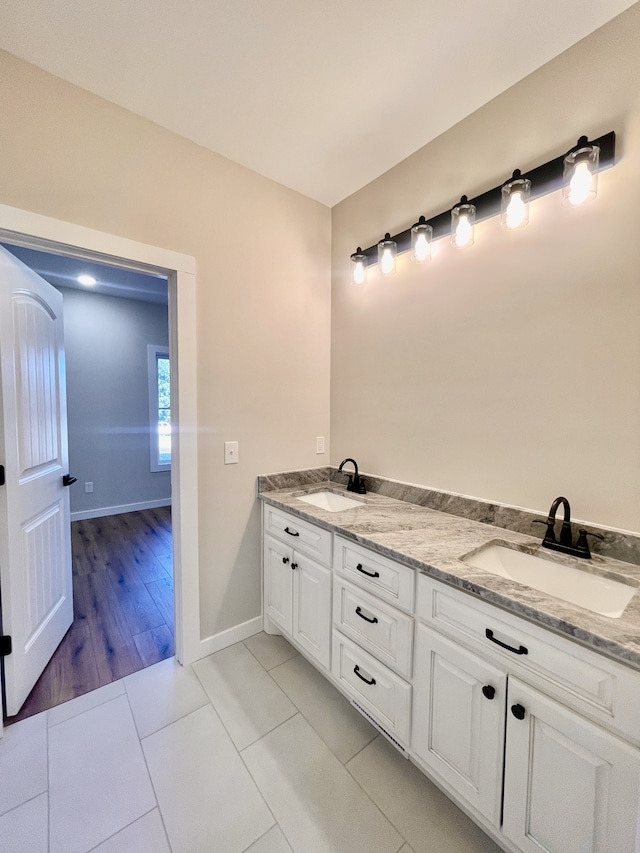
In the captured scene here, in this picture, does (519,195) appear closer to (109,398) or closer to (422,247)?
(422,247)

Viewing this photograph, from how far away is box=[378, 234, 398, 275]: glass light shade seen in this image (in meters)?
1.89

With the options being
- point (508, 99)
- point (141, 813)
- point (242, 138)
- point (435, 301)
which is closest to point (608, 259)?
point (435, 301)

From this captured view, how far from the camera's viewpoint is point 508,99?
147 cm

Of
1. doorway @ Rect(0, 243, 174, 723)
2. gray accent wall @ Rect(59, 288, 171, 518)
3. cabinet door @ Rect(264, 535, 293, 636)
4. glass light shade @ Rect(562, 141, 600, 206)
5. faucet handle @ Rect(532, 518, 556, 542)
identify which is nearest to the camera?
glass light shade @ Rect(562, 141, 600, 206)

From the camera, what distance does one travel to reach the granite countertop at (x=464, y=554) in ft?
2.69

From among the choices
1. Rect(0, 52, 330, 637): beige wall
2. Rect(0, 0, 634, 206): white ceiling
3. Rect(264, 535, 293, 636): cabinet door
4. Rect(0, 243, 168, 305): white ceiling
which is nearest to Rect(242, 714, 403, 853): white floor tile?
Rect(264, 535, 293, 636): cabinet door

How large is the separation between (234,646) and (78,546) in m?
2.26

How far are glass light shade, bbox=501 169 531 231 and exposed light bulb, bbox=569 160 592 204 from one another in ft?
0.57

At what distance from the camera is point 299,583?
1782mm

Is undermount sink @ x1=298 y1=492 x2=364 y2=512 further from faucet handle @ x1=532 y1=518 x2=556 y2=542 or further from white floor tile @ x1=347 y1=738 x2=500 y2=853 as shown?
white floor tile @ x1=347 y1=738 x2=500 y2=853

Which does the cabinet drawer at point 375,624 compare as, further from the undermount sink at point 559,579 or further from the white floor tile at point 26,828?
the white floor tile at point 26,828

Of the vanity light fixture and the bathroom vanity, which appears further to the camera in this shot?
the vanity light fixture

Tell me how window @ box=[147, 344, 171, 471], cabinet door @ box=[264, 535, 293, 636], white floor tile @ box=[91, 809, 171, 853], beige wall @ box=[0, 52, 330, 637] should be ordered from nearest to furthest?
white floor tile @ box=[91, 809, 171, 853], beige wall @ box=[0, 52, 330, 637], cabinet door @ box=[264, 535, 293, 636], window @ box=[147, 344, 171, 471]

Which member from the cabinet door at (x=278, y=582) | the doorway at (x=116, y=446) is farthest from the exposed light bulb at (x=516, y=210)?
the doorway at (x=116, y=446)
